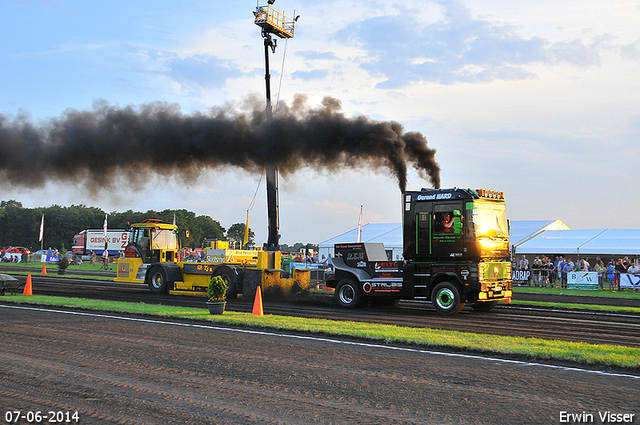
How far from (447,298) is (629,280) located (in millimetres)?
17074

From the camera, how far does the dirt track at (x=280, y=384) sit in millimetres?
5746

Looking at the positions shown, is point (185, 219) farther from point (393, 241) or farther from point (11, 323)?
point (11, 323)

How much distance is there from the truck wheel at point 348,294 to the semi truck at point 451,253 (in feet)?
2.02

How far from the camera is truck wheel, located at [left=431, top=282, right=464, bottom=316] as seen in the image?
1575 centimetres

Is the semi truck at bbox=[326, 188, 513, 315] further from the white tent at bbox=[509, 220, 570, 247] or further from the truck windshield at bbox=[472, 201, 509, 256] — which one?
the white tent at bbox=[509, 220, 570, 247]

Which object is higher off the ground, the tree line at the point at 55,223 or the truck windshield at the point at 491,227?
the tree line at the point at 55,223

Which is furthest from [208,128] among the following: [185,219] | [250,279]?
[185,219]

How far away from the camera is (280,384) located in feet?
22.8

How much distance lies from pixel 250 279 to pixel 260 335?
9346 mm

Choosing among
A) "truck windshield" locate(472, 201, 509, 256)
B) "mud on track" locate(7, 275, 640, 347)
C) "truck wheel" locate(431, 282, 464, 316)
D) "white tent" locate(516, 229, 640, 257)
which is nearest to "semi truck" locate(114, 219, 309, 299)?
"mud on track" locate(7, 275, 640, 347)

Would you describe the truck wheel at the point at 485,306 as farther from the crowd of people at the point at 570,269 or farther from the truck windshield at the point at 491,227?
the crowd of people at the point at 570,269

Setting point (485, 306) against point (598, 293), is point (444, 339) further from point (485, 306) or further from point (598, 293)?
point (598, 293)

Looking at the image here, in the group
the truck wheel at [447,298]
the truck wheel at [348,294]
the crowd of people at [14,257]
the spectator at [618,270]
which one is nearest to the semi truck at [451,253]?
the truck wheel at [447,298]

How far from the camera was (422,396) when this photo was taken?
21.2 feet
